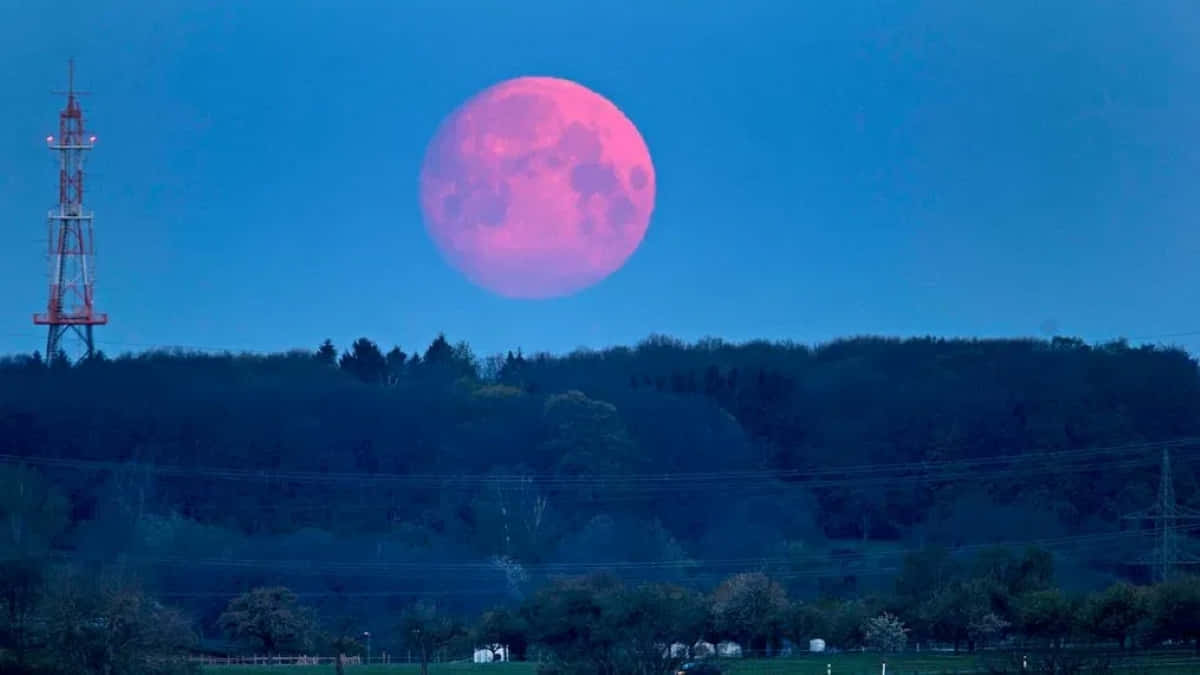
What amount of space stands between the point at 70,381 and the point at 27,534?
96.5 ft

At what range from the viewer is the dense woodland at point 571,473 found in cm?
8844

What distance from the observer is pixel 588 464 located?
104m

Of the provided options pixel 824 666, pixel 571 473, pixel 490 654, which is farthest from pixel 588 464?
pixel 824 666

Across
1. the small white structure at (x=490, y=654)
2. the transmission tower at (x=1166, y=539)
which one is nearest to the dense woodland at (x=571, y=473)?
the transmission tower at (x=1166, y=539)

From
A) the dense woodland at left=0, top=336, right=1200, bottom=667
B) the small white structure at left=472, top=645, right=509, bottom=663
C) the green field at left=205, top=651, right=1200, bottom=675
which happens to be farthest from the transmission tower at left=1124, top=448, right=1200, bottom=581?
the small white structure at left=472, top=645, right=509, bottom=663

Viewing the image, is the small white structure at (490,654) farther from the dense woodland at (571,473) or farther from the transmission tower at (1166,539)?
the transmission tower at (1166,539)

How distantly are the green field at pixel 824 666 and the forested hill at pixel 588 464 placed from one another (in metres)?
16.8

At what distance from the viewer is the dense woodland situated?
290ft

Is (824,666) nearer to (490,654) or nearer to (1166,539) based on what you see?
(490,654)

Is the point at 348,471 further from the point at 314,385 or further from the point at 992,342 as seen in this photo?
the point at 992,342

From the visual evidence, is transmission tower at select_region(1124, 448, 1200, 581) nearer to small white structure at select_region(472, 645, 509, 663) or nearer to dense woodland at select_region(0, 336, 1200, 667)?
dense woodland at select_region(0, 336, 1200, 667)

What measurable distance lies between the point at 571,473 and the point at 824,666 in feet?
139

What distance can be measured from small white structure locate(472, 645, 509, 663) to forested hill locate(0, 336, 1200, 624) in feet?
38.8

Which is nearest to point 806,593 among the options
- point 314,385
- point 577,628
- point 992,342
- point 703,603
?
point 703,603
